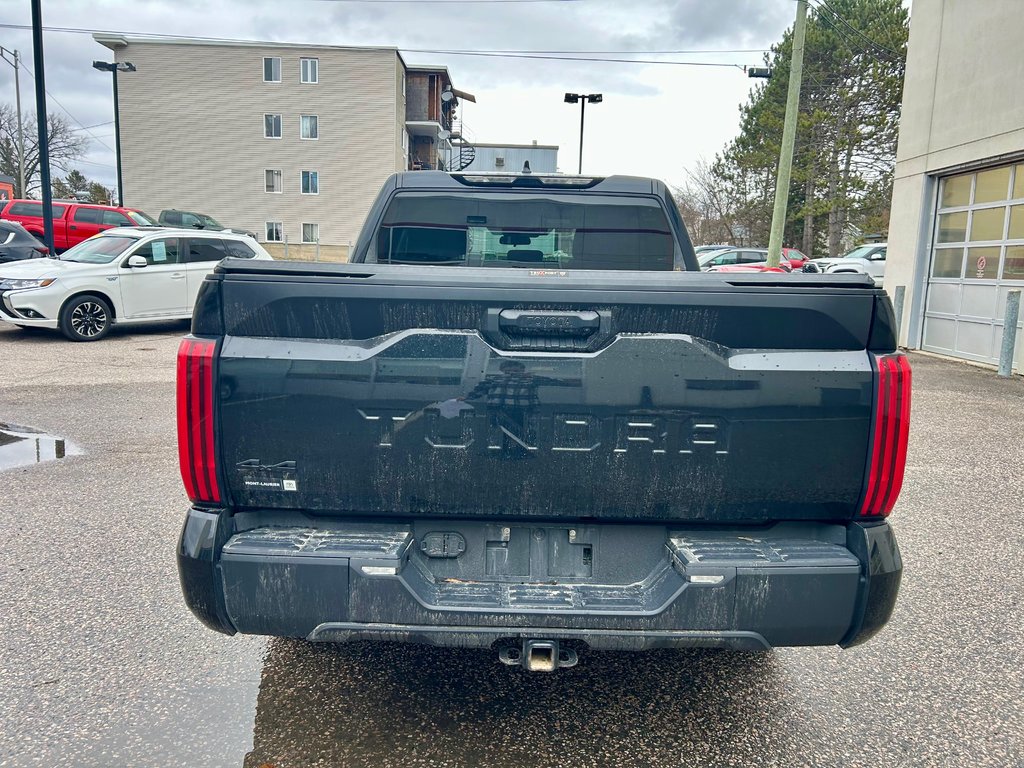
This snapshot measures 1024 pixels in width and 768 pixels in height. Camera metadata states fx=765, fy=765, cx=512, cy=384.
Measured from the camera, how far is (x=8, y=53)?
139 ft

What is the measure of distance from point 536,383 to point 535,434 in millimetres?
151

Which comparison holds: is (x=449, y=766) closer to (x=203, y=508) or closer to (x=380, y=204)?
(x=203, y=508)

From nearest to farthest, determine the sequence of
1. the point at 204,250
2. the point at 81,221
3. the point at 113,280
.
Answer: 1. the point at 113,280
2. the point at 204,250
3. the point at 81,221

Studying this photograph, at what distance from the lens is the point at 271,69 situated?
135 feet

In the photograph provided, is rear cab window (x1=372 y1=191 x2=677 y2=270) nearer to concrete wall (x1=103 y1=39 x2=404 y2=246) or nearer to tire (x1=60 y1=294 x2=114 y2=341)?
tire (x1=60 y1=294 x2=114 y2=341)

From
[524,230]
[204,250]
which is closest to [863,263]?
[204,250]

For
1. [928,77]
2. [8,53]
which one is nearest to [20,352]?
[928,77]

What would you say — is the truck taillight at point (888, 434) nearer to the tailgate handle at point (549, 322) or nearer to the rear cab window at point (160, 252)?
the tailgate handle at point (549, 322)

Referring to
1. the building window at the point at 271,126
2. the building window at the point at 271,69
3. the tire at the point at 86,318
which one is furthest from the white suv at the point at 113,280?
the building window at the point at 271,69

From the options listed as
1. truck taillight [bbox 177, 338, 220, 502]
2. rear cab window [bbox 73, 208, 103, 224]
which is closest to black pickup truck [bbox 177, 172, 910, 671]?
truck taillight [bbox 177, 338, 220, 502]

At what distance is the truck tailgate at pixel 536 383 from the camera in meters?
2.25

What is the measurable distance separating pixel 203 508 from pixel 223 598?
0.28 meters

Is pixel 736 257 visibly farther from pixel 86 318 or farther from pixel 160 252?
pixel 86 318

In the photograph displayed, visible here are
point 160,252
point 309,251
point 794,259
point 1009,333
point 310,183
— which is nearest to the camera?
point 1009,333
